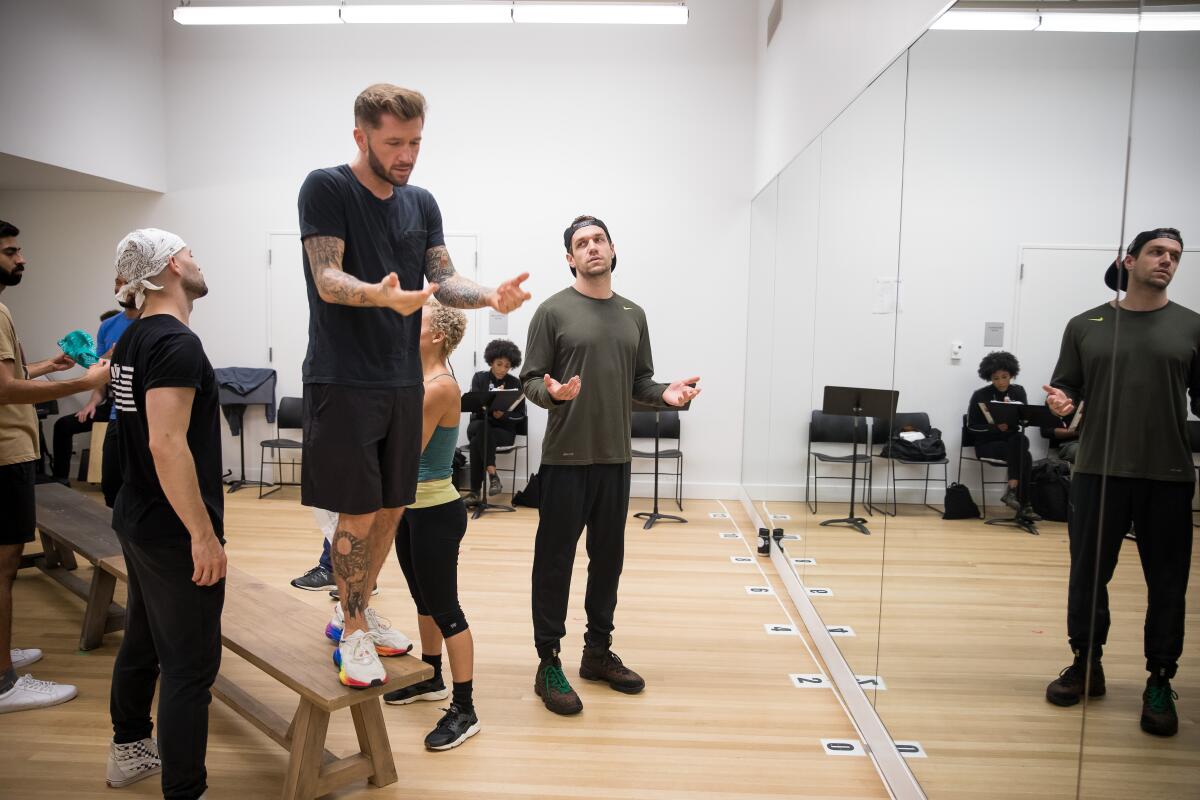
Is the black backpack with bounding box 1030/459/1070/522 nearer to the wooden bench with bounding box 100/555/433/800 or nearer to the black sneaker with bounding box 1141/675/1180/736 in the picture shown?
the black sneaker with bounding box 1141/675/1180/736

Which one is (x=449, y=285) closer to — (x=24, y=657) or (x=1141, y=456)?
(x=1141, y=456)

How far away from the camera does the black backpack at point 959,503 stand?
1.97 metres

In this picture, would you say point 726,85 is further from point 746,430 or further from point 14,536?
point 14,536

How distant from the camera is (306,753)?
227 centimetres

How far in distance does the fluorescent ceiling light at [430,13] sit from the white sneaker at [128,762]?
208 inches

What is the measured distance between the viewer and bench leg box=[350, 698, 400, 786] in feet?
7.77

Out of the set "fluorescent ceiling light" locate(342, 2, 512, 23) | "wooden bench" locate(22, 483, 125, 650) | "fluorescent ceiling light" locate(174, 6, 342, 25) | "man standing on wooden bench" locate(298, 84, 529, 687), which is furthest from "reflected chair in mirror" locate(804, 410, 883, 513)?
"fluorescent ceiling light" locate(174, 6, 342, 25)

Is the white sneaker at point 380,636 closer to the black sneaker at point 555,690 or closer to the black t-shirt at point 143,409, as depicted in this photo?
the black t-shirt at point 143,409

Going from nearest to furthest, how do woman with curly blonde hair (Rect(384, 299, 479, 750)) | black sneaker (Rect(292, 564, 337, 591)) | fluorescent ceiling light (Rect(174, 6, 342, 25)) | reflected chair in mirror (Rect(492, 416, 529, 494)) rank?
1. woman with curly blonde hair (Rect(384, 299, 479, 750))
2. black sneaker (Rect(292, 564, 337, 591))
3. fluorescent ceiling light (Rect(174, 6, 342, 25))
4. reflected chair in mirror (Rect(492, 416, 529, 494))

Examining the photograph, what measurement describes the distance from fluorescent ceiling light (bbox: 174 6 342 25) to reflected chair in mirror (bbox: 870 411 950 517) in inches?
216

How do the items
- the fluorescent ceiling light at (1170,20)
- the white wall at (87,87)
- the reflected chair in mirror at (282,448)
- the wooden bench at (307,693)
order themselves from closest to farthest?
the fluorescent ceiling light at (1170,20) < the wooden bench at (307,693) < the white wall at (87,87) < the reflected chair in mirror at (282,448)

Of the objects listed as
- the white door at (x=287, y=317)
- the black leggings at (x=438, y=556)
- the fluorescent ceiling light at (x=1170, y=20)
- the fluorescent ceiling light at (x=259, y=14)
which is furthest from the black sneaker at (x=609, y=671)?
the fluorescent ceiling light at (x=259, y=14)

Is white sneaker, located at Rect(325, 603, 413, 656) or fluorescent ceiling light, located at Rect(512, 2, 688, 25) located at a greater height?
fluorescent ceiling light, located at Rect(512, 2, 688, 25)

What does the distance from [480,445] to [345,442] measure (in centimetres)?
464
